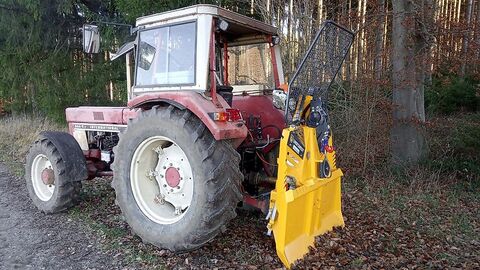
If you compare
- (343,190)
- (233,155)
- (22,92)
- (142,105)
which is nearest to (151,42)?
(142,105)

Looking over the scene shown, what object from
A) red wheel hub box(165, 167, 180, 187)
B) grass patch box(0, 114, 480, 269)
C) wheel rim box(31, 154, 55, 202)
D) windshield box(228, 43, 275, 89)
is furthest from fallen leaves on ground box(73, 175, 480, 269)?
windshield box(228, 43, 275, 89)

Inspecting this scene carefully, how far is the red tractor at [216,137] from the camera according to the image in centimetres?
342

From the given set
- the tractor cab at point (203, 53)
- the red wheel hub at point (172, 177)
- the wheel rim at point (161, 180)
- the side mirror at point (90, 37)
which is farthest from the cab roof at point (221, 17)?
the red wheel hub at point (172, 177)

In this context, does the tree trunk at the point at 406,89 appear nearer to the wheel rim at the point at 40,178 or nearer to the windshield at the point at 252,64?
the windshield at the point at 252,64

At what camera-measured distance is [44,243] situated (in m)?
4.16

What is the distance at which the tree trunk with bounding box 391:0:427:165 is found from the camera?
646 centimetres

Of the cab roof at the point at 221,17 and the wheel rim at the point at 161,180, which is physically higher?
the cab roof at the point at 221,17

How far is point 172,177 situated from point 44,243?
1556mm

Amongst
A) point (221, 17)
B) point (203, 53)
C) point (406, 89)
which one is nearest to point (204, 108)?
point (203, 53)

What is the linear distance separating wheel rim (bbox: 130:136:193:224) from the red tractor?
10 millimetres

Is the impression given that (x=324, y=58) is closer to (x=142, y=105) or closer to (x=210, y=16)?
(x=210, y=16)

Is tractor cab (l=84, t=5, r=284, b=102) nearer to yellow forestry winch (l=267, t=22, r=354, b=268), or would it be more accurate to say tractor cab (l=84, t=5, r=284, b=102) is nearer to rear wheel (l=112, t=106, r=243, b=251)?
rear wheel (l=112, t=106, r=243, b=251)

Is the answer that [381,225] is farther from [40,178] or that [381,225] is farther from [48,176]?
[40,178]

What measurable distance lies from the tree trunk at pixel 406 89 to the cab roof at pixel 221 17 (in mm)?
2885
